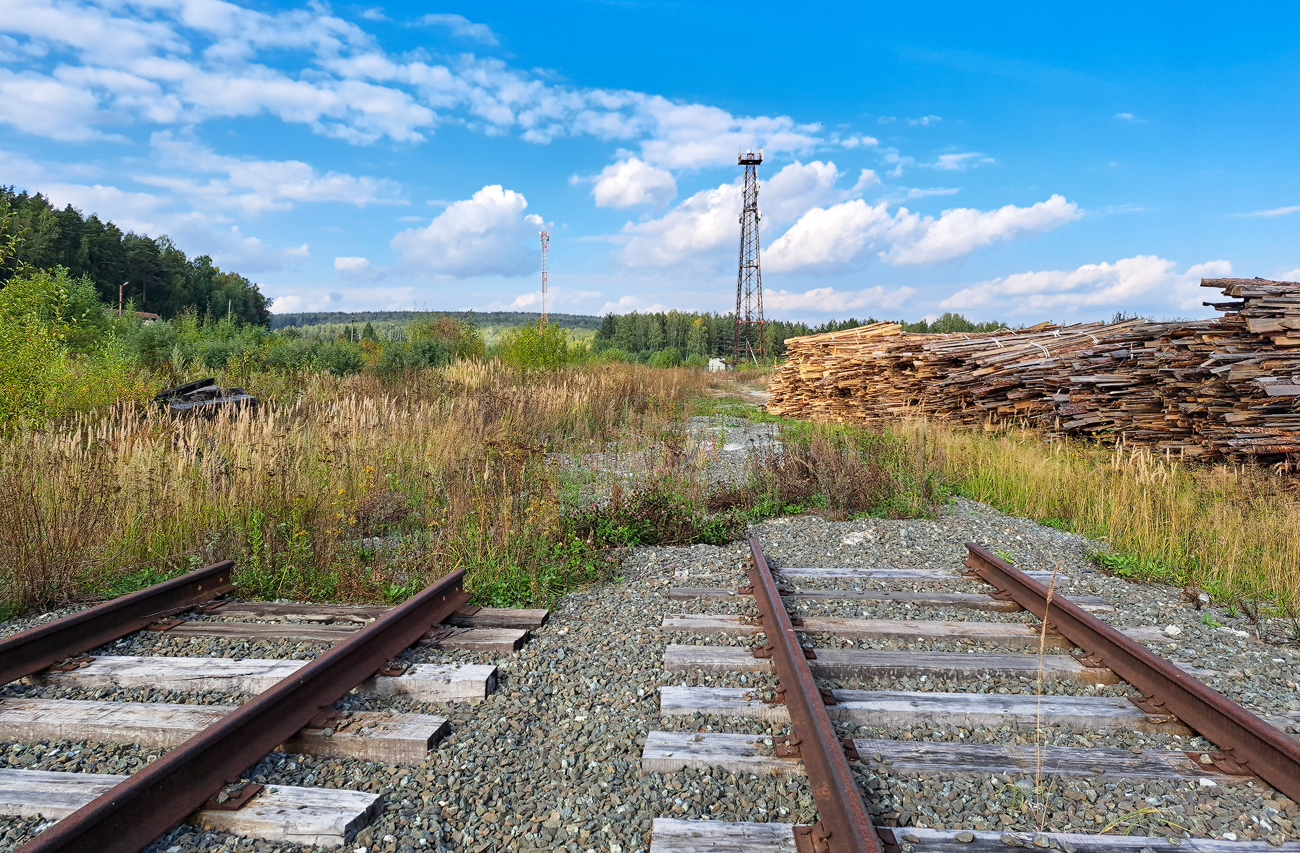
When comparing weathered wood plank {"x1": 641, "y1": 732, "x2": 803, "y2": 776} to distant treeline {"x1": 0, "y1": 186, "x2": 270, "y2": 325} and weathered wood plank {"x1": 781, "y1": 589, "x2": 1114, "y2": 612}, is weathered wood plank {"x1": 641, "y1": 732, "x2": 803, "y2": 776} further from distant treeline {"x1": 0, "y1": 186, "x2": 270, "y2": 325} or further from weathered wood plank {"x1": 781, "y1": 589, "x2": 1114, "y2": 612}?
distant treeline {"x1": 0, "y1": 186, "x2": 270, "y2": 325}

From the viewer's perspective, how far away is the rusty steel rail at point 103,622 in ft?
11.4

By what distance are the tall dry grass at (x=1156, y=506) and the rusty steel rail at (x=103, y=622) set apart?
270 inches

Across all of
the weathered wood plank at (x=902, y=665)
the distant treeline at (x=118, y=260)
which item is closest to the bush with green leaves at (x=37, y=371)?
the weathered wood plank at (x=902, y=665)

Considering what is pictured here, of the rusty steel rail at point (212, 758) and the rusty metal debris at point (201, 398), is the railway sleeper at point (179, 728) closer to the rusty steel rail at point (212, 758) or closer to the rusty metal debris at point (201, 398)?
the rusty steel rail at point (212, 758)

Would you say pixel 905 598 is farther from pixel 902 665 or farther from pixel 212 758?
pixel 212 758

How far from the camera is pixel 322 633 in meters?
3.98

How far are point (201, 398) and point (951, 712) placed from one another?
472 inches

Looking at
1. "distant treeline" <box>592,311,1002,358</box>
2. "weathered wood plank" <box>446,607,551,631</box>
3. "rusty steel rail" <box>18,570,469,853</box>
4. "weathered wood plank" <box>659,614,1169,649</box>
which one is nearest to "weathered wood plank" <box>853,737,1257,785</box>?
"weathered wood plank" <box>659,614,1169,649</box>

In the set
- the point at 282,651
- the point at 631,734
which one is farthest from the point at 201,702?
the point at 631,734

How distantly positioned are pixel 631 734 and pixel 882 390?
47.5 feet

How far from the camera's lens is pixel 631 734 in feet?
9.79

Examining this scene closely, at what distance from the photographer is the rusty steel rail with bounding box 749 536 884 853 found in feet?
6.91

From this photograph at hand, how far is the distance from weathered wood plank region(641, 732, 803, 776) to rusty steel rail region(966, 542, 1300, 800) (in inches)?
69.9

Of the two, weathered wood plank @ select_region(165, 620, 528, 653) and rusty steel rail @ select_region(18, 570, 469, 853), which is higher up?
rusty steel rail @ select_region(18, 570, 469, 853)
